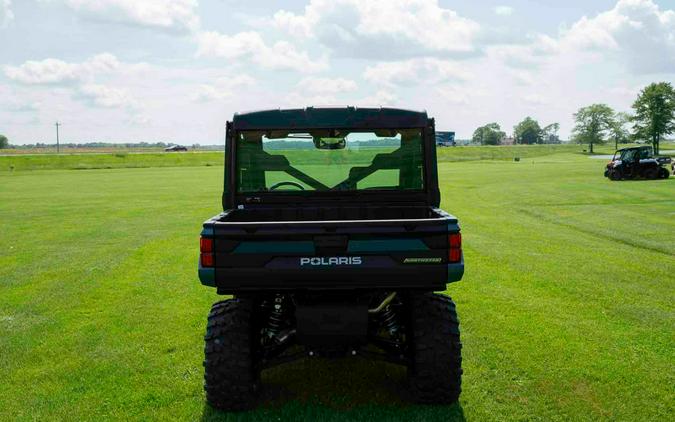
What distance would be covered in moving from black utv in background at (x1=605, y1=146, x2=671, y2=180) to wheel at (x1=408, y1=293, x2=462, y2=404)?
3426 centimetres

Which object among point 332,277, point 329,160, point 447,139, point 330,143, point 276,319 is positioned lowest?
point 276,319

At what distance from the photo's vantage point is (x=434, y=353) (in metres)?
4.56

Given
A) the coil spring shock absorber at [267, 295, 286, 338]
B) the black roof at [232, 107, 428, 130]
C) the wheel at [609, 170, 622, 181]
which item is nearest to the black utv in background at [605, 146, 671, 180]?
the wheel at [609, 170, 622, 181]

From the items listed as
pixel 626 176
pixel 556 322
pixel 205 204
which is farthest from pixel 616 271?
pixel 626 176

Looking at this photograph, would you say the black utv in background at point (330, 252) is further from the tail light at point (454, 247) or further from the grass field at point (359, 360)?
the grass field at point (359, 360)

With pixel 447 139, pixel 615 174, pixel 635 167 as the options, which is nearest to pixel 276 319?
pixel 615 174

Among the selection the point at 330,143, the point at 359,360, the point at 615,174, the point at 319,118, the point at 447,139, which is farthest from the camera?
the point at 447,139

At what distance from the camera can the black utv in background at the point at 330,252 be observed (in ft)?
13.9

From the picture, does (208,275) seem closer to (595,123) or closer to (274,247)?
(274,247)

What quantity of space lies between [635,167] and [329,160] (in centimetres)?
3457

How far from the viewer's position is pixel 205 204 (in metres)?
22.3

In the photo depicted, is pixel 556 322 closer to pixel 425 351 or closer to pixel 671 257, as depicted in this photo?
pixel 425 351

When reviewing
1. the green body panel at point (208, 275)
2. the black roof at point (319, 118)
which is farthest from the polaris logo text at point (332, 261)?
the black roof at point (319, 118)

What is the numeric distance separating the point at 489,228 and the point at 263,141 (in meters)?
10.6
